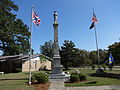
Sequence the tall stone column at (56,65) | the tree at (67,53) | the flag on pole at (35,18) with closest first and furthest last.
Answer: the flag on pole at (35,18)
the tall stone column at (56,65)
the tree at (67,53)

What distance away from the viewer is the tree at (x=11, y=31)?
2811 cm

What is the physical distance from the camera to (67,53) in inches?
1711

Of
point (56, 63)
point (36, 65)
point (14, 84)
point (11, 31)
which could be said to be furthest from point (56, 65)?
point (36, 65)

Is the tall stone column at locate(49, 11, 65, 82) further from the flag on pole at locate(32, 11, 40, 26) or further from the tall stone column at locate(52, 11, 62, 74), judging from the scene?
the flag on pole at locate(32, 11, 40, 26)

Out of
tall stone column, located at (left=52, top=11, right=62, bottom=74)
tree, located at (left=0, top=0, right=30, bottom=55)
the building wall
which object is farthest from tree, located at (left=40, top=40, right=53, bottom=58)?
tall stone column, located at (left=52, top=11, right=62, bottom=74)

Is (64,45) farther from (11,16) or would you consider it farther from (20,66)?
(11,16)

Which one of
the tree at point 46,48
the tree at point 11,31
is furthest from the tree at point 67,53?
the tree at point 46,48

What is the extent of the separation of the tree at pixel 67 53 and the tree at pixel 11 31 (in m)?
14.4

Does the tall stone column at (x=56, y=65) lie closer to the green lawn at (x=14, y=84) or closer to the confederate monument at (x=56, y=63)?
the confederate monument at (x=56, y=63)

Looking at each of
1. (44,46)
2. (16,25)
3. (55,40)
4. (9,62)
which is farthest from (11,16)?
(44,46)

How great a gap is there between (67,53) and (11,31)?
19.4 m

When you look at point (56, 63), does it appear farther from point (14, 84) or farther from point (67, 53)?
point (67, 53)

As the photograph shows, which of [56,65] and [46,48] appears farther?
[46,48]

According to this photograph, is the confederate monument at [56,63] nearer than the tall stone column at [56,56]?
Yes
